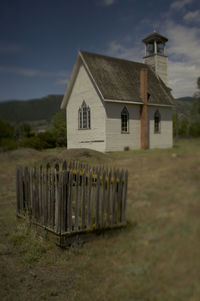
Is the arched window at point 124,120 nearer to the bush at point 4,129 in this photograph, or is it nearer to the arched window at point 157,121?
the arched window at point 157,121

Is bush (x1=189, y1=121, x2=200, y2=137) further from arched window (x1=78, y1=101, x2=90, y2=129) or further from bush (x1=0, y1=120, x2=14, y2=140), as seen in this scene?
arched window (x1=78, y1=101, x2=90, y2=129)

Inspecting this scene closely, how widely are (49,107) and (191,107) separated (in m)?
8.30

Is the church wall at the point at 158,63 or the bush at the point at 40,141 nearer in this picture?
the bush at the point at 40,141

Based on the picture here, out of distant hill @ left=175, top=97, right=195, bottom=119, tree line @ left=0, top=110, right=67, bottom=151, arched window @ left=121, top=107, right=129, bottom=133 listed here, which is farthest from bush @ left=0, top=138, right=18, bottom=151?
distant hill @ left=175, top=97, right=195, bottom=119

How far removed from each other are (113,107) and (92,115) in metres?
1.63

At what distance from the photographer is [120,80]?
20266 millimetres

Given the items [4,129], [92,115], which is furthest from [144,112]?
[4,129]

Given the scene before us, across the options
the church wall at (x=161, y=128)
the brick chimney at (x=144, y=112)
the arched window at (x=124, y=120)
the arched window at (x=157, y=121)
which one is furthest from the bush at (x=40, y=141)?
the arched window at (x=157, y=121)

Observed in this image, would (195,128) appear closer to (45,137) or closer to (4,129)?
(4,129)

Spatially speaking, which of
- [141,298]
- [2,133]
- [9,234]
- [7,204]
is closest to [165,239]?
[141,298]

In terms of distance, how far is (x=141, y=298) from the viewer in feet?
4.69

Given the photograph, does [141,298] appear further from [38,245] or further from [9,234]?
[9,234]

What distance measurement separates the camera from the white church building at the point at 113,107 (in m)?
18.9

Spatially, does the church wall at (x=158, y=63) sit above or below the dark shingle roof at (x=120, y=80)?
above
